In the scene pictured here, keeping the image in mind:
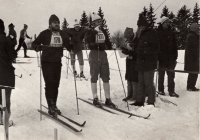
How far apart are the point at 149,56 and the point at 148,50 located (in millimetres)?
129

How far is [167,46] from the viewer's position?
5.76 meters

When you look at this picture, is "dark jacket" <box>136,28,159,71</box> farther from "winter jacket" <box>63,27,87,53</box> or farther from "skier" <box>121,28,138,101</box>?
"winter jacket" <box>63,27,87,53</box>

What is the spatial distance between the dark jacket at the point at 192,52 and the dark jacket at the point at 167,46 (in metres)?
0.48

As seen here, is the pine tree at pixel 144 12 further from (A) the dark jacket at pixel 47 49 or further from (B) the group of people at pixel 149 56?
(A) the dark jacket at pixel 47 49

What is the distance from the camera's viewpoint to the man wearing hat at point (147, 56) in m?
4.71

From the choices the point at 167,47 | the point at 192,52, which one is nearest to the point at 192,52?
the point at 192,52

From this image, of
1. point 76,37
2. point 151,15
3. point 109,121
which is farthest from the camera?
point 76,37

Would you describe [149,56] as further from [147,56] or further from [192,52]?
[192,52]

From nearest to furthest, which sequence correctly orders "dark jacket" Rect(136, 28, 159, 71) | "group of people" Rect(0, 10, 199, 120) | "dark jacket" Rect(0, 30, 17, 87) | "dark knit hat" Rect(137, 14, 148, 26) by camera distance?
"dark jacket" Rect(0, 30, 17, 87) < "group of people" Rect(0, 10, 199, 120) < "dark jacket" Rect(136, 28, 159, 71) < "dark knit hat" Rect(137, 14, 148, 26)

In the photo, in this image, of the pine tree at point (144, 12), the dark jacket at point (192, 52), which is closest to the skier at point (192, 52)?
the dark jacket at point (192, 52)

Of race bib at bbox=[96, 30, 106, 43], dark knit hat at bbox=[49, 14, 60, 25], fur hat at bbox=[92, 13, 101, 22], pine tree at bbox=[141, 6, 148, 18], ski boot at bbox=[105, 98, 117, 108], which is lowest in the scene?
ski boot at bbox=[105, 98, 117, 108]

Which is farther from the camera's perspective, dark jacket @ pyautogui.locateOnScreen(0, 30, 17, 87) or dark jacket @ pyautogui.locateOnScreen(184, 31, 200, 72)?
dark jacket @ pyautogui.locateOnScreen(184, 31, 200, 72)

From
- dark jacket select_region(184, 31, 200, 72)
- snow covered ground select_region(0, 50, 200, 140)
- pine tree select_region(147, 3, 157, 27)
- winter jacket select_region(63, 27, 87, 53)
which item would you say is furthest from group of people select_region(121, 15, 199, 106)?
winter jacket select_region(63, 27, 87, 53)

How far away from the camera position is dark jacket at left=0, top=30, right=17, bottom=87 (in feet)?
12.6
